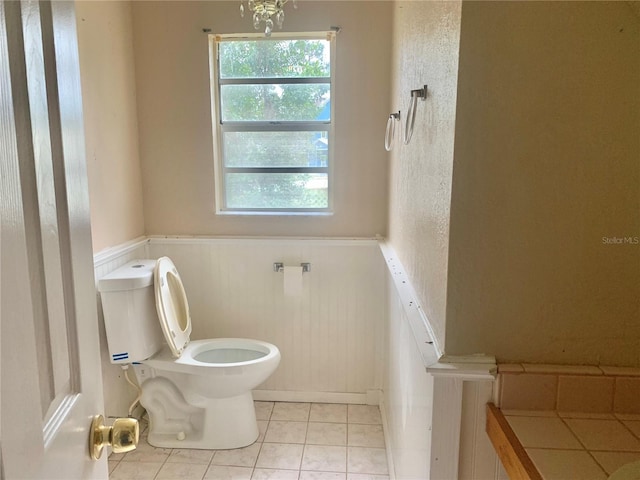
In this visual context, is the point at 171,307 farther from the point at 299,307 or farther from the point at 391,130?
the point at 391,130

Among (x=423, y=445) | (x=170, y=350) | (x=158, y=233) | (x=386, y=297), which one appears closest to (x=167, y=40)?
(x=158, y=233)

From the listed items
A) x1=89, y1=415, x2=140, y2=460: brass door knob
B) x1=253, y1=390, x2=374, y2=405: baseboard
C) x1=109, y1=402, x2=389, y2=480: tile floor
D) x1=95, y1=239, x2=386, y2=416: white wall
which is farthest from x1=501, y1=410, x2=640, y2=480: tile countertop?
x1=253, y1=390, x2=374, y2=405: baseboard

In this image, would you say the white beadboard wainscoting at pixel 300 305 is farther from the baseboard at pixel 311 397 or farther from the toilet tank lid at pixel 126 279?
the toilet tank lid at pixel 126 279

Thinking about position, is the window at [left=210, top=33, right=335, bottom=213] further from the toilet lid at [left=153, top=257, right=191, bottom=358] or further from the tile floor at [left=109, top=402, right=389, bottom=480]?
the tile floor at [left=109, top=402, right=389, bottom=480]

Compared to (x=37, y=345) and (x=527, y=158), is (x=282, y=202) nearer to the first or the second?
(x=527, y=158)

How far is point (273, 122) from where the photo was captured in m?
2.54

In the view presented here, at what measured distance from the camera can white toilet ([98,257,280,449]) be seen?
2.03 m

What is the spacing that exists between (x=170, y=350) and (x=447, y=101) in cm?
174

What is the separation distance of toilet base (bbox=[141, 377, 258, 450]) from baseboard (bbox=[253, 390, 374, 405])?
370mm

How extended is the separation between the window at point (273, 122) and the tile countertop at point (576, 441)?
1.76m

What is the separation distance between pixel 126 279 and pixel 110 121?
0.78 m

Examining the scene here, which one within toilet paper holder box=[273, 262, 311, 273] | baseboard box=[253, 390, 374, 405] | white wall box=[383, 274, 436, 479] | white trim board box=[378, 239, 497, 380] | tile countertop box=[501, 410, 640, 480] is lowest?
baseboard box=[253, 390, 374, 405]

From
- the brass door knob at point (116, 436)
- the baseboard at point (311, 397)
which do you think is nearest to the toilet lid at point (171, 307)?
the baseboard at point (311, 397)

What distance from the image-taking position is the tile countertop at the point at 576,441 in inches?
31.2
